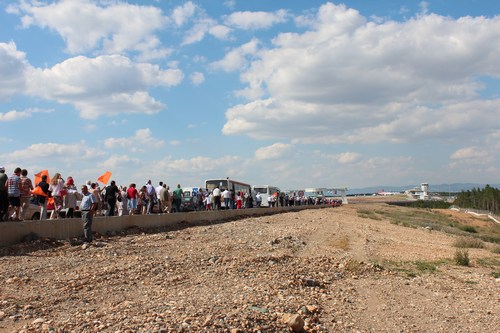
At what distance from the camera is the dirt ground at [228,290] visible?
695 centimetres

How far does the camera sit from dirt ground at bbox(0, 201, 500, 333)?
22.8 ft

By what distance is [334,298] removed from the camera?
30.8 ft

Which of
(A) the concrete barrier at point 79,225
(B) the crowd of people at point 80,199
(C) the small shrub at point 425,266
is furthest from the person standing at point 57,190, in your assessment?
(C) the small shrub at point 425,266

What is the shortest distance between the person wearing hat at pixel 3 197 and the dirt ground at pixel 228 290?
5.30ft

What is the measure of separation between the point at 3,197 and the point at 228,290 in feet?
26.8

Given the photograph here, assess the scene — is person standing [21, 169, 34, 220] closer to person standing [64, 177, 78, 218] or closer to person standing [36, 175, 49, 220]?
person standing [36, 175, 49, 220]

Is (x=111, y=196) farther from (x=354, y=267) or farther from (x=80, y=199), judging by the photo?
(x=354, y=267)

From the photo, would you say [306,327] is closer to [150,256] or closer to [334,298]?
[334,298]

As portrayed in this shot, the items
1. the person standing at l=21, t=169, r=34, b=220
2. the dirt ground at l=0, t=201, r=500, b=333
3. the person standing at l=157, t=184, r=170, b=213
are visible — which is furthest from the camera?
the person standing at l=157, t=184, r=170, b=213

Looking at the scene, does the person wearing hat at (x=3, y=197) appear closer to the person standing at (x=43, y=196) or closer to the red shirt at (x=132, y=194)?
the person standing at (x=43, y=196)

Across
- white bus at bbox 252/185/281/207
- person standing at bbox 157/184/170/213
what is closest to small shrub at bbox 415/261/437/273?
person standing at bbox 157/184/170/213

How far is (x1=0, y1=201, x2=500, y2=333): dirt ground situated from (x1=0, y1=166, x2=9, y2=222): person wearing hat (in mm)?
1615

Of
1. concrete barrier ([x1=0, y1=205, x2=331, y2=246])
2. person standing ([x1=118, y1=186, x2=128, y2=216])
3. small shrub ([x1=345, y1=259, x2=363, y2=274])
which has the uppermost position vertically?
person standing ([x1=118, y1=186, x2=128, y2=216])

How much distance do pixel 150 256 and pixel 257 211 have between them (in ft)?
74.7
